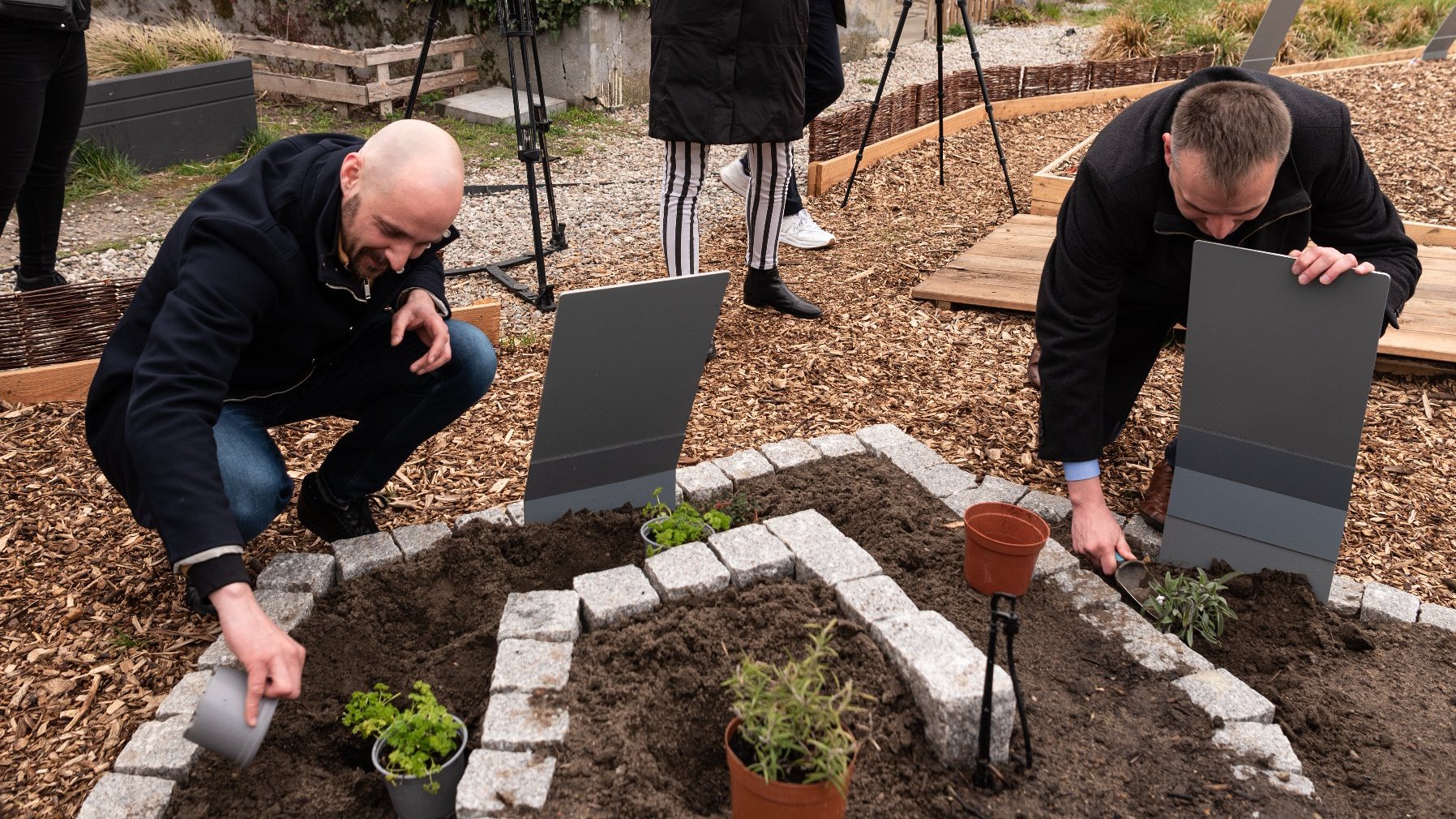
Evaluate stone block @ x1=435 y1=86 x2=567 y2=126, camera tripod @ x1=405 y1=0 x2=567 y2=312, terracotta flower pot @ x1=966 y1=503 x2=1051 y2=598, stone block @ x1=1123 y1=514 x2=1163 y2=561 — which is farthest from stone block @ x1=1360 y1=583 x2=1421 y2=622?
stone block @ x1=435 y1=86 x2=567 y2=126

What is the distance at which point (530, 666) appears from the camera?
86.6 inches

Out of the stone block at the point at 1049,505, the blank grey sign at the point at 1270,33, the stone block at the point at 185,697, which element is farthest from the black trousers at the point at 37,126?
the blank grey sign at the point at 1270,33

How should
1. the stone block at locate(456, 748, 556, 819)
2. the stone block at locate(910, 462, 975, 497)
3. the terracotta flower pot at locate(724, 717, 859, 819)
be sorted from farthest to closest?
1. the stone block at locate(910, 462, 975, 497)
2. the stone block at locate(456, 748, 556, 819)
3. the terracotta flower pot at locate(724, 717, 859, 819)

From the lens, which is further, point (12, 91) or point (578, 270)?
point (578, 270)

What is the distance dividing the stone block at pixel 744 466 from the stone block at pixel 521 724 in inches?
45.4

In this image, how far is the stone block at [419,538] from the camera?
2.72 metres

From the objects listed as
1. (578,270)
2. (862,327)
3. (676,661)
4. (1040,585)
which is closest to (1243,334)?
(1040,585)

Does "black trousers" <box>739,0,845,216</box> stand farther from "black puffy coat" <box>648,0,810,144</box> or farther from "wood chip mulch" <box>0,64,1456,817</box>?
"wood chip mulch" <box>0,64,1456,817</box>

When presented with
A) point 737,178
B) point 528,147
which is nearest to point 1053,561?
point 528,147

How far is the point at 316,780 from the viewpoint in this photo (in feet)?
6.82

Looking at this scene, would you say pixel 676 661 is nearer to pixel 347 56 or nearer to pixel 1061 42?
pixel 347 56

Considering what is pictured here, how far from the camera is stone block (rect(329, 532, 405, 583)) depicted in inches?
104

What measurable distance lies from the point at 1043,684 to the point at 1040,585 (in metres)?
0.40

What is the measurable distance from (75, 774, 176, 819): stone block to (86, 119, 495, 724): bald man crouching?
417 mm
